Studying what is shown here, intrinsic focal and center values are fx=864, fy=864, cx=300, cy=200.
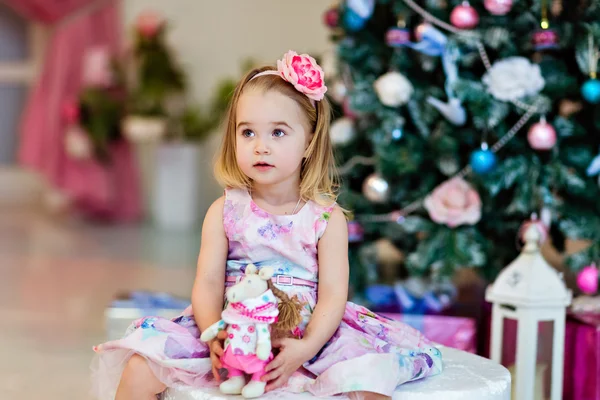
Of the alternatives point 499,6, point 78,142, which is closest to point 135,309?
point 499,6

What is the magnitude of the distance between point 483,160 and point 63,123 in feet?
10.7

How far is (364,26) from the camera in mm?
2605

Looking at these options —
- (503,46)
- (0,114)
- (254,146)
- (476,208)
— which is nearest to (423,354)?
(254,146)

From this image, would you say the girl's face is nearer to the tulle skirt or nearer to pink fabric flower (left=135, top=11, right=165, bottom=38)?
the tulle skirt

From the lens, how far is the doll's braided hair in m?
1.37

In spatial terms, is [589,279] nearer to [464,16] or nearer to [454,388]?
[464,16]

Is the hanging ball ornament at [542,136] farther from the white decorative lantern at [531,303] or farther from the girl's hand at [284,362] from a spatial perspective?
the girl's hand at [284,362]

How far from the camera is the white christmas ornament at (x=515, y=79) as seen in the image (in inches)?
91.0

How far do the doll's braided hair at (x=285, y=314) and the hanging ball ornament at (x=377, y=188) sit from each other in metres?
1.18

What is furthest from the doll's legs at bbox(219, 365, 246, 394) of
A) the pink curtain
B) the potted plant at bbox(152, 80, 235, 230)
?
the pink curtain

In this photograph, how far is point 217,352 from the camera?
1340 millimetres

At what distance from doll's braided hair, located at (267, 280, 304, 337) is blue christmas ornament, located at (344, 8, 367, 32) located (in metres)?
1.34

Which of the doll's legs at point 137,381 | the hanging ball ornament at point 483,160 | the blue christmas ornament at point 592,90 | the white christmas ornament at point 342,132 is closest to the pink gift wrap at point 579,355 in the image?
the hanging ball ornament at point 483,160

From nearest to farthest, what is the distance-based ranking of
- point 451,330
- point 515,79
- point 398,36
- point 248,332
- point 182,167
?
point 248,332 < point 451,330 < point 515,79 < point 398,36 < point 182,167
